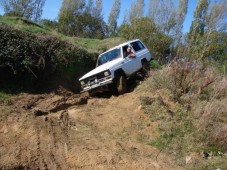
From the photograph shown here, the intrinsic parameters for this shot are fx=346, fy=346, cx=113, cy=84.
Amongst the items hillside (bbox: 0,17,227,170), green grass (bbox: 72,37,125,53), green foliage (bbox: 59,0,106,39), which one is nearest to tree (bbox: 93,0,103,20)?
green foliage (bbox: 59,0,106,39)

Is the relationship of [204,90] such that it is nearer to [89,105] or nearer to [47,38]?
[89,105]

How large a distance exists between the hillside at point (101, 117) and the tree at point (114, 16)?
2987cm

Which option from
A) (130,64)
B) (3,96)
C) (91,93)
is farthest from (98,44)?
(3,96)

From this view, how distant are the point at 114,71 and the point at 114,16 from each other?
33108 mm

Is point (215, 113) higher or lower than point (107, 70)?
lower

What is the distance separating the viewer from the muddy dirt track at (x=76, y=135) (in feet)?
22.7

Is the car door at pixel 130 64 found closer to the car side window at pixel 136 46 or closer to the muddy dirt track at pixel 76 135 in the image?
the car side window at pixel 136 46

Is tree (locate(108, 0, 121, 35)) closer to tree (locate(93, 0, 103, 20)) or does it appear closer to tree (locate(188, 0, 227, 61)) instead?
tree (locate(93, 0, 103, 20))

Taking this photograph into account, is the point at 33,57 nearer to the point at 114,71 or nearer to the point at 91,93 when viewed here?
the point at 91,93

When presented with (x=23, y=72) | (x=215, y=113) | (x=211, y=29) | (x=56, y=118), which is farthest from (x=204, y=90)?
(x=211, y=29)

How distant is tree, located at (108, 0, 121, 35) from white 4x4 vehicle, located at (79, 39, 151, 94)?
30191 mm

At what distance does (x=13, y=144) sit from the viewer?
285 inches

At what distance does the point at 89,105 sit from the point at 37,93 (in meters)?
2.23

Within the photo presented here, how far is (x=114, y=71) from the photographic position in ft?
39.8
